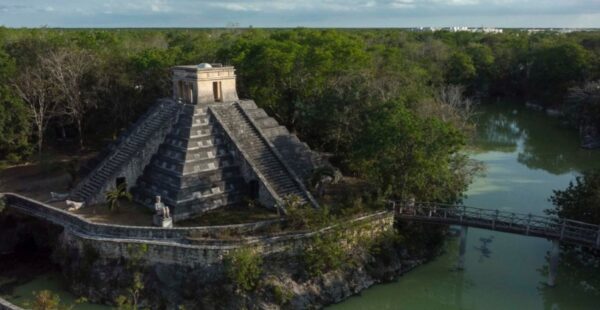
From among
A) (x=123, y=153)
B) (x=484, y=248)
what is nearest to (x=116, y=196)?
(x=123, y=153)

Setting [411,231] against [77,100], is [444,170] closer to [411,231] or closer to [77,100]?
[411,231]

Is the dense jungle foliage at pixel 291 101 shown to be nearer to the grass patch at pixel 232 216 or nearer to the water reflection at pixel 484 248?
the water reflection at pixel 484 248

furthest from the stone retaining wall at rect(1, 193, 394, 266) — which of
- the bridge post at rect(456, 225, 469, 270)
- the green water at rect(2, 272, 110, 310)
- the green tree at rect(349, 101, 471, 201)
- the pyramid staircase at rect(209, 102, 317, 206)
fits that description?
the bridge post at rect(456, 225, 469, 270)

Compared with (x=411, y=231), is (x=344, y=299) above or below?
below

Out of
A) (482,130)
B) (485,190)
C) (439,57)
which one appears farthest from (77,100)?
(439,57)

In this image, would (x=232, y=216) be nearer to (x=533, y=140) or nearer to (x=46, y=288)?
(x=46, y=288)

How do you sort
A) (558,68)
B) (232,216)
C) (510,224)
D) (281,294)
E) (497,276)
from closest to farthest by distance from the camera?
(281,294) < (510,224) < (497,276) < (232,216) < (558,68)

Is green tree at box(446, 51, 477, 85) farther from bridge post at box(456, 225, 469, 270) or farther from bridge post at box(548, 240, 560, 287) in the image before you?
bridge post at box(548, 240, 560, 287)
